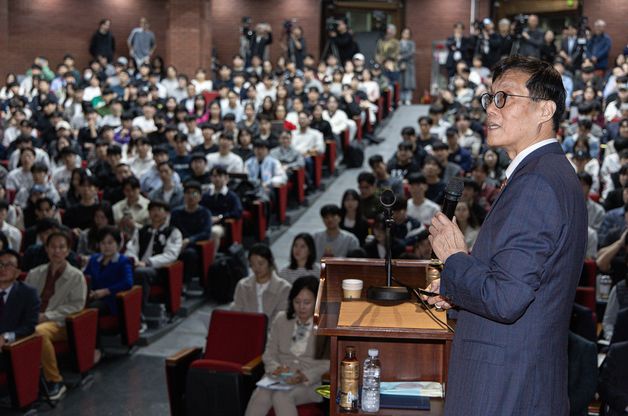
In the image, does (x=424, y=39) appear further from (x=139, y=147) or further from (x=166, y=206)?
(x=166, y=206)

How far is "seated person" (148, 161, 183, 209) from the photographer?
784 centimetres

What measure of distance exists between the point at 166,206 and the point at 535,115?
17.2 feet

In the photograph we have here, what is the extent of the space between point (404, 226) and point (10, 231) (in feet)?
10.2

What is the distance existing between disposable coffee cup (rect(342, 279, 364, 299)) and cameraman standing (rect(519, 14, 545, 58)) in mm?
12430

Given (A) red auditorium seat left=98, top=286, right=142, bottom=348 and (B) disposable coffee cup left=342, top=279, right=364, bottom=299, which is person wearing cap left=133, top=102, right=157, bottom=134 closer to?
(A) red auditorium seat left=98, top=286, right=142, bottom=348

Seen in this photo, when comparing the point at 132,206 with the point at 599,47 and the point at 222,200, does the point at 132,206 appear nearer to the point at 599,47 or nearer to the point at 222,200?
the point at 222,200

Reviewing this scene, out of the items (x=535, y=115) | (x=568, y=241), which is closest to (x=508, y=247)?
(x=568, y=241)

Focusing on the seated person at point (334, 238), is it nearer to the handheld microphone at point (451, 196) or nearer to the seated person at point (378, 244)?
the seated person at point (378, 244)

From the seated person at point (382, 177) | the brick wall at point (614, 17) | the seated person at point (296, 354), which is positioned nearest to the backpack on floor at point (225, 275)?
the seated person at point (382, 177)

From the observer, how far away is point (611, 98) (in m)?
11.6

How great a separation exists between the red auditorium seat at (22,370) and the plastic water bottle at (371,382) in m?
Answer: 2.82

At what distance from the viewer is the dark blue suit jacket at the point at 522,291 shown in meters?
1.72

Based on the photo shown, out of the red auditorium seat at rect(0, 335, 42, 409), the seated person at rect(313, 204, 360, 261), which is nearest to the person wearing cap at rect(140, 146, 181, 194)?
the seated person at rect(313, 204, 360, 261)

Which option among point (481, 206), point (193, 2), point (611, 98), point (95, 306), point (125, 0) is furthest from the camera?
point (125, 0)
